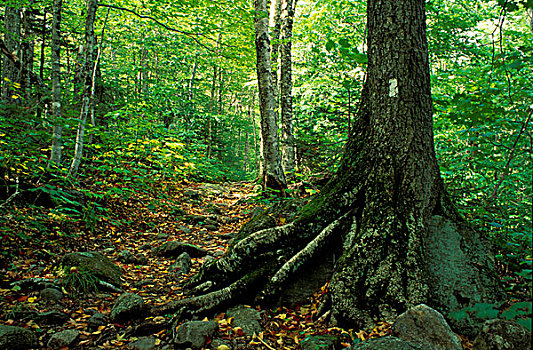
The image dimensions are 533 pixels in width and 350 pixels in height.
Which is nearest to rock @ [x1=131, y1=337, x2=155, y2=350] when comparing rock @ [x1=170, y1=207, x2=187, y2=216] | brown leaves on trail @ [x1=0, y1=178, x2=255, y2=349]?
brown leaves on trail @ [x1=0, y1=178, x2=255, y2=349]

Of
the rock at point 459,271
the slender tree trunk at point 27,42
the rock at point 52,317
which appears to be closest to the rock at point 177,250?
the rock at point 52,317

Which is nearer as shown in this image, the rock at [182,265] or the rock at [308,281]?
the rock at [308,281]

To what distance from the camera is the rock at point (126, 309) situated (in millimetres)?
3488

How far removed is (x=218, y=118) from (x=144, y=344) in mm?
14285

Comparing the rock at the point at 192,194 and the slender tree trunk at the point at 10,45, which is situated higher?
the slender tree trunk at the point at 10,45

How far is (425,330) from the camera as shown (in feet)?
7.47

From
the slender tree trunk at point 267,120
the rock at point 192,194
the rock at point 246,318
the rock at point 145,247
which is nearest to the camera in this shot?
the rock at point 246,318

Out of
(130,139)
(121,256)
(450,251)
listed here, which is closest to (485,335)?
(450,251)

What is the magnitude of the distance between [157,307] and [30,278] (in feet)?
5.55

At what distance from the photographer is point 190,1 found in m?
7.86

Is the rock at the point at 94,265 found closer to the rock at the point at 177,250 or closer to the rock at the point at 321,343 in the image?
the rock at the point at 177,250

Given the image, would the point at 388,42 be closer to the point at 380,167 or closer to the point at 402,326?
the point at 380,167

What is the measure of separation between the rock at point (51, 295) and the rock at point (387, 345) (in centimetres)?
349

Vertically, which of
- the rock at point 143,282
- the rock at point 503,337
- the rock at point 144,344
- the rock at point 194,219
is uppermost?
the rock at point 503,337
